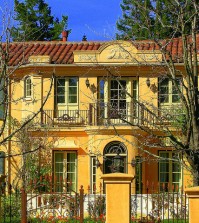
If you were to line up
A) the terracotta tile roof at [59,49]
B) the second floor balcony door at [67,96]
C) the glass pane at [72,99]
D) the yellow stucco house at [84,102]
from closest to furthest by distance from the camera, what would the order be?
1. the yellow stucco house at [84,102]
2. the second floor balcony door at [67,96]
3. the glass pane at [72,99]
4. the terracotta tile roof at [59,49]

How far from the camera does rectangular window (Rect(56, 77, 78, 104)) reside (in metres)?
32.6

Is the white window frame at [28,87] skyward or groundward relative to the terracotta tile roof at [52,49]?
groundward

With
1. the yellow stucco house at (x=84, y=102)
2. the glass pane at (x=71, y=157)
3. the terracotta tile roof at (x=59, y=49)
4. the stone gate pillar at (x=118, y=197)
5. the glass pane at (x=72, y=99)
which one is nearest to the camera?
the stone gate pillar at (x=118, y=197)

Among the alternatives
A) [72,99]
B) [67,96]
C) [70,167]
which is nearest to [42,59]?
[67,96]

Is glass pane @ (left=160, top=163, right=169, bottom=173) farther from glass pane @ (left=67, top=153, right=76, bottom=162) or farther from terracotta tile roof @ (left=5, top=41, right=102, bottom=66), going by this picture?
terracotta tile roof @ (left=5, top=41, right=102, bottom=66)

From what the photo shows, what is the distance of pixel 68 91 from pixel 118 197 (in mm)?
16534

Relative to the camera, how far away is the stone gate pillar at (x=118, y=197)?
1636 centimetres

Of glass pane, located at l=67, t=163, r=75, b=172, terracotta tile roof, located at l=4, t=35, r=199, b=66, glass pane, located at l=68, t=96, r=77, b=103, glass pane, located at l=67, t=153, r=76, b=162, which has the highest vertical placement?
terracotta tile roof, located at l=4, t=35, r=199, b=66

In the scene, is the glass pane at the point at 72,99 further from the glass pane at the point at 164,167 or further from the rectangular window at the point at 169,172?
the glass pane at the point at 164,167

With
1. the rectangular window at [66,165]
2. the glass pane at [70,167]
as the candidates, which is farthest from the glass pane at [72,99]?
the glass pane at [70,167]

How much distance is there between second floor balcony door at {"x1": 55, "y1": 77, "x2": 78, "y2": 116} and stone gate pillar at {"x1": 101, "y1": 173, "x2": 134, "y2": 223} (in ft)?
52.7

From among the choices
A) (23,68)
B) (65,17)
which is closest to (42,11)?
(65,17)

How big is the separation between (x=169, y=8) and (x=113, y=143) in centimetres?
1251

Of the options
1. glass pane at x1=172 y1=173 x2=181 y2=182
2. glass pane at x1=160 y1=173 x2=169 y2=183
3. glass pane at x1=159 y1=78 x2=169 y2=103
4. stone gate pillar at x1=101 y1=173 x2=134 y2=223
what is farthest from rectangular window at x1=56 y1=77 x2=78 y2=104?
stone gate pillar at x1=101 y1=173 x2=134 y2=223
